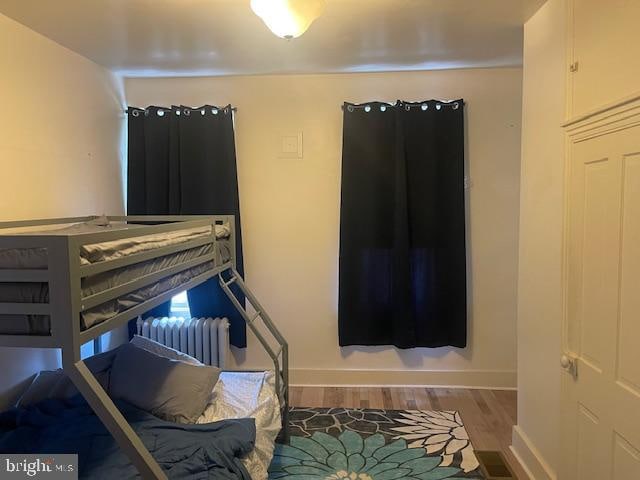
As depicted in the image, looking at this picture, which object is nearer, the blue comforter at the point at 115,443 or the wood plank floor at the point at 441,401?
the blue comforter at the point at 115,443

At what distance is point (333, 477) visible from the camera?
2465 millimetres

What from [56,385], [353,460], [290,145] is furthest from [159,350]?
[290,145]

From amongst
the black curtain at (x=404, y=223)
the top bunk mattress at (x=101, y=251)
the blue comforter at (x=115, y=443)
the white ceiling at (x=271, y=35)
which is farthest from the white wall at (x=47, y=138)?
the black curtain at (x=404, y=223)

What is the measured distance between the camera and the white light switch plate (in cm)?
357

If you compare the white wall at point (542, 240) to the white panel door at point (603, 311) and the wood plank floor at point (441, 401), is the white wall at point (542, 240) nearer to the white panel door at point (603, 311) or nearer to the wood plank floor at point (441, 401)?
the white panel door at point (603, 311)

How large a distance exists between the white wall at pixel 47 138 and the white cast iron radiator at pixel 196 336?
79 centimetres

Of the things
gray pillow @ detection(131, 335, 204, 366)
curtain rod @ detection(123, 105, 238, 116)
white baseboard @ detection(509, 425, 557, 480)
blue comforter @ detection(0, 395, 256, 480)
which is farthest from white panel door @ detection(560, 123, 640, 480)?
curtain rod @ detection(123, 105, 238, 116)

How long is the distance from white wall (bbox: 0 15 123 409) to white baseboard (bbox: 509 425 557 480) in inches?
110

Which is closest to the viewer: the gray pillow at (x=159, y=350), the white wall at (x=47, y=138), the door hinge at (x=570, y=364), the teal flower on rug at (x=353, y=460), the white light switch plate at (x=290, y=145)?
the door hinge at (x=570, y=364)

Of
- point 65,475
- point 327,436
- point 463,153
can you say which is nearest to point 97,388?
point 65,475

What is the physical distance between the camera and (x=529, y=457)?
247cm

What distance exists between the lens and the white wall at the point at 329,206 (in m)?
3.49

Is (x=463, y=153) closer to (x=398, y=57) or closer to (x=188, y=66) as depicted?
(x=398, y=57)

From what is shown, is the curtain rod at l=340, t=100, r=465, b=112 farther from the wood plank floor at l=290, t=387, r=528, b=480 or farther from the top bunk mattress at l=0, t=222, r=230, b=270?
the wood plank floor at l=290, t=387, r=528, b=480
